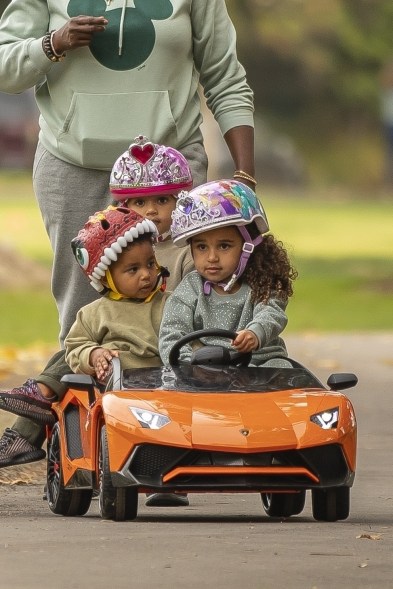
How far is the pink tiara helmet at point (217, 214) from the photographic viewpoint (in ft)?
23.5

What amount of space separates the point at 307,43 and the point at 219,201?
184 feet

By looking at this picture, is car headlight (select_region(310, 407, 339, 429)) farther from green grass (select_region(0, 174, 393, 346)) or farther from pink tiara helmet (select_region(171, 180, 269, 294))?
green grass (select_region(0, 174, 393, 346))

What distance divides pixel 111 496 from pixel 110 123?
6.20 ft

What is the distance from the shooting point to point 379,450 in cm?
992

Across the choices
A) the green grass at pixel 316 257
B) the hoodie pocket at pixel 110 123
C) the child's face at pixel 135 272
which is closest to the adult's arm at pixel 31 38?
the hoodie pocket at pixel 110 123

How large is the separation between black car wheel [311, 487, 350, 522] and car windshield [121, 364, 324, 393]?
383mm

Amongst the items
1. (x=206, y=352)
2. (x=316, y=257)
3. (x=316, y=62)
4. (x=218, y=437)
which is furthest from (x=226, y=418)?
(x=316, y=62)

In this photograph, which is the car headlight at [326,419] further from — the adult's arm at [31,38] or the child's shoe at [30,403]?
the adult's arm at [31,38]

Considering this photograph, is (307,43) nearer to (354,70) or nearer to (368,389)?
(354,70)

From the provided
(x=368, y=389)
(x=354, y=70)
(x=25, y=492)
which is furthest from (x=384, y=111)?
A: (x=25, y=492)

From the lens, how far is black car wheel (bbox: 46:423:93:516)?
7.22 metres

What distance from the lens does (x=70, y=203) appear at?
804 centimetres

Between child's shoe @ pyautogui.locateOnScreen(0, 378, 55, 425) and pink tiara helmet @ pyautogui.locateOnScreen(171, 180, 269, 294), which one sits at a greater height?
pink tiara helmet @ pyautogui.locateOnScreen(171, 180, 269, 294)

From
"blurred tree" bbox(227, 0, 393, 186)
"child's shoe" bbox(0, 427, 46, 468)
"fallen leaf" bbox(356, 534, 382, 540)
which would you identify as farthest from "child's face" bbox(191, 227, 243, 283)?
"blurred tree" bbox(227, 0, 393, 186)
